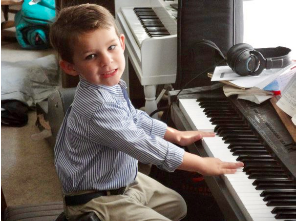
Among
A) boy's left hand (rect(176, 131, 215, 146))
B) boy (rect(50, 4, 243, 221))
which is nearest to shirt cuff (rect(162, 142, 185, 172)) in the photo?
boy (rect(50, 4, 243, 221))

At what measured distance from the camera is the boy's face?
1.47 meters

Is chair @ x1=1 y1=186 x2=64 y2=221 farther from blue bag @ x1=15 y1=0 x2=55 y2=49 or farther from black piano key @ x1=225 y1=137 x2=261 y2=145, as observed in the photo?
blue bag @ x1=15 y1=0 x2=55 y2=49

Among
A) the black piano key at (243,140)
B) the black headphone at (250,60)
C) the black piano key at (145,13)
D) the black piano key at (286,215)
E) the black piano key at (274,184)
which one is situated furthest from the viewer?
the black piano key at (145,13)

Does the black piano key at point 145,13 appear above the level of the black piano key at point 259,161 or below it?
below

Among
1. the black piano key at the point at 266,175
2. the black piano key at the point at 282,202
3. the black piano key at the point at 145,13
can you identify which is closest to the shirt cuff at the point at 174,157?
the black piano key at the point at 266,175

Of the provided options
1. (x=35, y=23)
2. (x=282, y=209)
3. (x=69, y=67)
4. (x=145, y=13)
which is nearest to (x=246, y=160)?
(x=282, y=209)

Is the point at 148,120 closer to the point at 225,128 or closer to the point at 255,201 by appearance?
the point at 225,128

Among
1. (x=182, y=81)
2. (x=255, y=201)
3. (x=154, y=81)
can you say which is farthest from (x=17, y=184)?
(x=255, y=201)

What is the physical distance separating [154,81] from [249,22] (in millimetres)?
519

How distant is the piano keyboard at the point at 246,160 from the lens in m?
1.25

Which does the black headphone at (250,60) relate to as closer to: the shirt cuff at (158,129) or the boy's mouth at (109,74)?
the shirt cuff at (158,129)

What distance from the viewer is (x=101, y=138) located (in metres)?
1.50

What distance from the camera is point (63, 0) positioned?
3.12 metres

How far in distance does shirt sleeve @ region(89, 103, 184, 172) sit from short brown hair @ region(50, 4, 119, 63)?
0.69 ft
